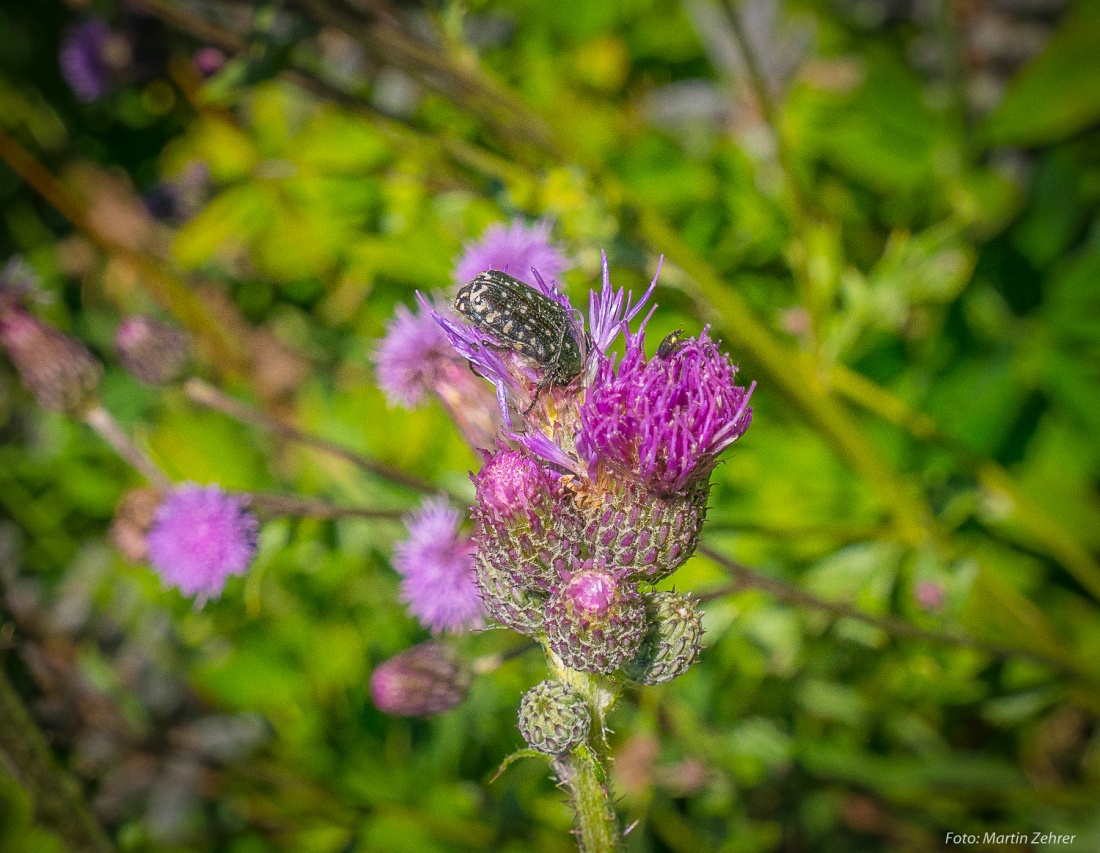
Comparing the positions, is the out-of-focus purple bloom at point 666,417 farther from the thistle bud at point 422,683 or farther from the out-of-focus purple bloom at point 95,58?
the out-of-focus purple bloom at point 95,58

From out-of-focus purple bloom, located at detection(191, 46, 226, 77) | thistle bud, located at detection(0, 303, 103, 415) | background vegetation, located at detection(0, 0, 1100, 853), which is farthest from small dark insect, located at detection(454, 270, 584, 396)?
out-of-focus purple bloom, located at detection(191, 46, 226, 77)

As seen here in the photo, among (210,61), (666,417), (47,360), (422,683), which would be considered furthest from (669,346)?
(210,61)

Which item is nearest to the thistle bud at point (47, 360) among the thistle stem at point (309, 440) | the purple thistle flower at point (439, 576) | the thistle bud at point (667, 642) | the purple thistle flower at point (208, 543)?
the thistle stem at point (309, 440)

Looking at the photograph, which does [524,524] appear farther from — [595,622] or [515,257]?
[515,257]

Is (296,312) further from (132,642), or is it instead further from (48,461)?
(132,642)

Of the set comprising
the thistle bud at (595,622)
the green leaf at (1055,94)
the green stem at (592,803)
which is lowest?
the green stem at (592,803)

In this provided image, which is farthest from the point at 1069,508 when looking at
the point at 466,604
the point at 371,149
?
the point at 371,149
